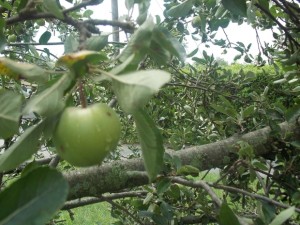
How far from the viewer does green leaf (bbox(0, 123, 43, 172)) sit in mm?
674

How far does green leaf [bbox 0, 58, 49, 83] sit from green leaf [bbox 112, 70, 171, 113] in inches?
4.9

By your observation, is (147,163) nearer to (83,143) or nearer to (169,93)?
(83,143)

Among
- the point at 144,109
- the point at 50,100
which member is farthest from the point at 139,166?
the point at 50,100

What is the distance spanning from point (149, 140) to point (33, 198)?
205mm

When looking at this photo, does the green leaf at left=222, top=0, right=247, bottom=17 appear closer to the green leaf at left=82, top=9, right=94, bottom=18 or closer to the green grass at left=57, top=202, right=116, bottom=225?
the green leaf at left=82, top=9, right=94, bottom=18

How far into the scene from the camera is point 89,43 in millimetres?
752

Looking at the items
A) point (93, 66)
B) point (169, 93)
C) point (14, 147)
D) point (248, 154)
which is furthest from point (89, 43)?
point (169, 93)

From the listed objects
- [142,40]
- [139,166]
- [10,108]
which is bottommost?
[139,166]

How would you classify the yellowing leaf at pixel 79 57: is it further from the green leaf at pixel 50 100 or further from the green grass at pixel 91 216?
the green grass at pixel 91 216

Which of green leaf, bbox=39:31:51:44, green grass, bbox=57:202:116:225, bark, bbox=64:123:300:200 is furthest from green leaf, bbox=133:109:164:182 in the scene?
green grass, bbox=57:202:116:225

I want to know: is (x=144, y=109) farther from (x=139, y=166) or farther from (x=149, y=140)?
→ (x=139, y=166)

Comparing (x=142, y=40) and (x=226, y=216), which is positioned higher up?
(x=142, y=40)

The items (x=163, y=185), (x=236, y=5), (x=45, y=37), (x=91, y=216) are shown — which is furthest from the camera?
(x=91, y=216)

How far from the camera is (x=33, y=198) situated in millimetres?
594
